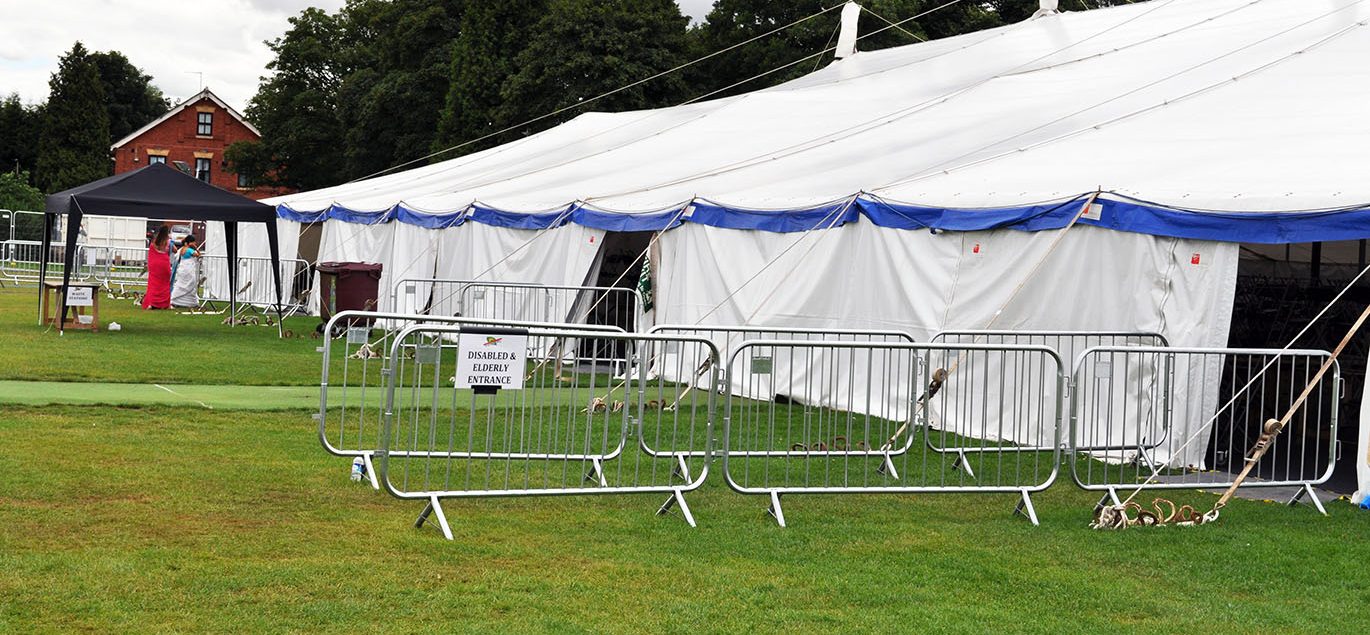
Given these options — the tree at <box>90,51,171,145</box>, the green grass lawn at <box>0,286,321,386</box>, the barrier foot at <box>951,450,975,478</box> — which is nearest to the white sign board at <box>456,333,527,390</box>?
the barrier foot at <box>951,450,975,478</box>

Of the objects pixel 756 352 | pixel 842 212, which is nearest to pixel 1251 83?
pixel 842 212

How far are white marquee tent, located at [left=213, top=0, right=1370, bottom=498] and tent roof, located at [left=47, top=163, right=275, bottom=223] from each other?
2.85 metres

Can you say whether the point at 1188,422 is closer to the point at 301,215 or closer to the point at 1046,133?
the point at 1046,133

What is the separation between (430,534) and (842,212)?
7.79m

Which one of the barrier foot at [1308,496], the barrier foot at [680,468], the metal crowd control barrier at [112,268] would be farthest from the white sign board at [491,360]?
the metal crowd control barrier at [112,268]

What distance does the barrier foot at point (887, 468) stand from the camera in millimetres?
10875

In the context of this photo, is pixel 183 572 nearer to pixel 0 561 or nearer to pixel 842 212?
pixel 0 561

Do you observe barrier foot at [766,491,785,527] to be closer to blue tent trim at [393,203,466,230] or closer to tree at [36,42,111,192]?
blue tent trim at [393,203,466,230]

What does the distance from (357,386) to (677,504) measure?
7982 millimetres

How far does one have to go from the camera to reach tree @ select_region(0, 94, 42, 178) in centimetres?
9838

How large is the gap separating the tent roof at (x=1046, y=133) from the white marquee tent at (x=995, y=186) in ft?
0.13

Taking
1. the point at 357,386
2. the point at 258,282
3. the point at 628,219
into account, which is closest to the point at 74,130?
the point at 258,282

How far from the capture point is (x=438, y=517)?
8.34m

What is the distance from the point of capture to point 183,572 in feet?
23.6
